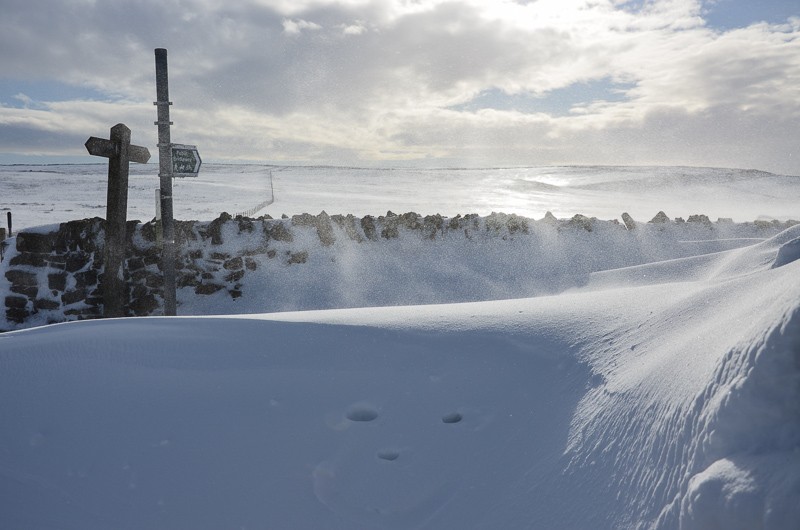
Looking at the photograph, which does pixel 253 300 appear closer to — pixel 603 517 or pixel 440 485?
pixel 440 485

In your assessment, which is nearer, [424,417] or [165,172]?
[424,417]

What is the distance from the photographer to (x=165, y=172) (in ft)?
23.7

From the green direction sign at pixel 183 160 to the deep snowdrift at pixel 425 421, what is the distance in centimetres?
413

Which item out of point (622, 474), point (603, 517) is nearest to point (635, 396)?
point (622, 474)

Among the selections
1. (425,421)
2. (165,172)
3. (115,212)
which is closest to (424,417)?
(425,421)

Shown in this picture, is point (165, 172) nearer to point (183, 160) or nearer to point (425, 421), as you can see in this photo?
point (183, 160)

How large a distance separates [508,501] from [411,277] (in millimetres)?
6761

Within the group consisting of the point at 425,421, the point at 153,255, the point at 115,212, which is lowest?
the point at 425,421

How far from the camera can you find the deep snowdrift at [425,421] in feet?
6.14

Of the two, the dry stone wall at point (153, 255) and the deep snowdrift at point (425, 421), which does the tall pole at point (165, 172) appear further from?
the deep snowdrift at point (425, 421)

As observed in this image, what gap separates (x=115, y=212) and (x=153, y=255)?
0.86 m

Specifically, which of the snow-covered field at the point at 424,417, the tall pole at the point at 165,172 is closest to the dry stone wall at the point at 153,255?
the tall pole at the point at 165,172

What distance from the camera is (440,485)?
2416 millimetres

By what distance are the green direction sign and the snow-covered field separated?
158 inches
